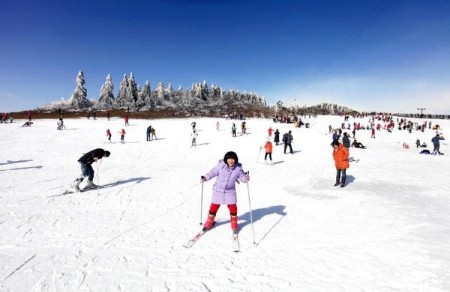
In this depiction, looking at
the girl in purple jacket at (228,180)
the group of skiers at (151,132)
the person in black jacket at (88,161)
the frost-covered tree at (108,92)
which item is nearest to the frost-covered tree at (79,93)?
the frost-covered tree at (108,92)

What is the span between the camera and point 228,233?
6.89 m

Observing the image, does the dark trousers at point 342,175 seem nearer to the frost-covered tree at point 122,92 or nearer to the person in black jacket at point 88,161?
the person in black jacket at point 88,161

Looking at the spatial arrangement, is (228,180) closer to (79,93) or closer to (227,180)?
(227,180)

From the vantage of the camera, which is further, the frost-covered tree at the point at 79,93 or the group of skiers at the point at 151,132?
the frost-covered tree at the point at 79,93

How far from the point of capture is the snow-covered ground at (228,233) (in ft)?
16.0

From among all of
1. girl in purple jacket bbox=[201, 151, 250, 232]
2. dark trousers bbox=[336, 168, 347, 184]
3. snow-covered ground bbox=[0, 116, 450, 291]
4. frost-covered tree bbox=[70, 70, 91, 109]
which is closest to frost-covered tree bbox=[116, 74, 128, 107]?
frost-covered tree bbox=[70, 70, 91, 109]

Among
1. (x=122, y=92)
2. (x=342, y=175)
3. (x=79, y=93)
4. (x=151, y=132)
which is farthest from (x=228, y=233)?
(x=122, y=92)

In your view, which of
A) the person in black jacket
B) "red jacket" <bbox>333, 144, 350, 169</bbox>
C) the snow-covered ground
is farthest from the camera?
"red jacket" <bbox>333, 144, 350, 169</bbox>

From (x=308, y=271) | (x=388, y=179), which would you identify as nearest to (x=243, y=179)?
(x=308, y=271)

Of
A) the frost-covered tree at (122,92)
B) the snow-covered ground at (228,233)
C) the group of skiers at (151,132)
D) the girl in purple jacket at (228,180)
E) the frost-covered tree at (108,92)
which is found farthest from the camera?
the frost-covered tree at (108,92)

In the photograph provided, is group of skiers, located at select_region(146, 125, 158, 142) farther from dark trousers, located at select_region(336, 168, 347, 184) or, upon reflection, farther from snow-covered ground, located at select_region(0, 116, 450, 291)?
dark trousers, located at select_region(336, 168, 347, 184)

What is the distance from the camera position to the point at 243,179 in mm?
6367

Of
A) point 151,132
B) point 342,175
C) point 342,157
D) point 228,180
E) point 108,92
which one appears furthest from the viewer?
point 108,92

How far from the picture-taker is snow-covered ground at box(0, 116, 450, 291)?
4.87 metres
